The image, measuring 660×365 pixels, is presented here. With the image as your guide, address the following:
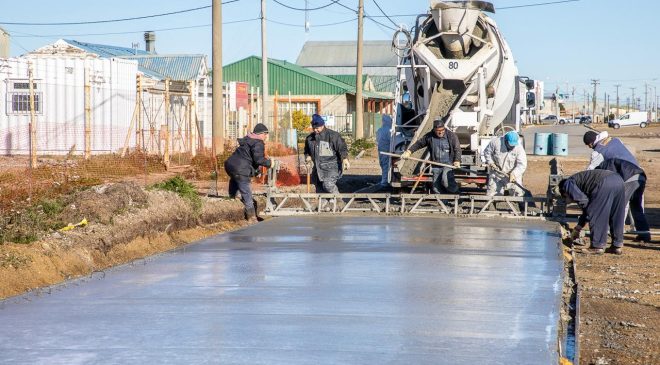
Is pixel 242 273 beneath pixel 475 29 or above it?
beneath

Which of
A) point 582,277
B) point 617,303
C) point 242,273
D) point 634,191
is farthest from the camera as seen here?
point 634,191

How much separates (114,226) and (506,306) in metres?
6.02

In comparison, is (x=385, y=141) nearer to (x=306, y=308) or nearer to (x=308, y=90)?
(x=306, y=308)

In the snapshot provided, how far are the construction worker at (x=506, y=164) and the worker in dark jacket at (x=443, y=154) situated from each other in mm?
607

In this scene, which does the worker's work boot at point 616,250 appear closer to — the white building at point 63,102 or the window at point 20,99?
the white building at point 63,102

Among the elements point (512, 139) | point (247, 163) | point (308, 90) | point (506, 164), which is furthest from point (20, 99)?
point (308, 90)

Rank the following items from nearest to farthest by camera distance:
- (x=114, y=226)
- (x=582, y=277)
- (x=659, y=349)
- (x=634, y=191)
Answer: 1. (x=659, y=349)
2. (x=582, y=277)
3. (x=114, y=226)
4. (x=634, y=191)

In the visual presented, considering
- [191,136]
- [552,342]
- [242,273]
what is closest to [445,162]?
[242,273]

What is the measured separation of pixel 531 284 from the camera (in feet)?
31.6

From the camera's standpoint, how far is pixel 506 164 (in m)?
18.0

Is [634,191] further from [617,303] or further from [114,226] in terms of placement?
[114,226]

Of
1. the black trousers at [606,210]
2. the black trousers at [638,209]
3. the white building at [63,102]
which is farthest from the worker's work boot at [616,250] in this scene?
the white building at [63,102]

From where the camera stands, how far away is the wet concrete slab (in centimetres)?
675

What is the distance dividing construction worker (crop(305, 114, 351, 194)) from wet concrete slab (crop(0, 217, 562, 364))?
436 centimetres
